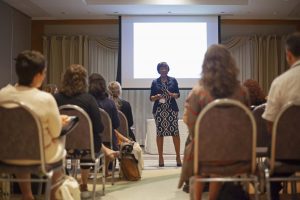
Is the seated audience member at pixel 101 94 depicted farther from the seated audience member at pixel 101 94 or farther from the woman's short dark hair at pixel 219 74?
the woman's short dark hair at pixel 219 74

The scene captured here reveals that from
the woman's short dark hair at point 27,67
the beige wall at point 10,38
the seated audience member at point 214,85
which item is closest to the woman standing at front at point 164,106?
the beige wall at point 10,38

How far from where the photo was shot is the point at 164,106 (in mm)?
5957

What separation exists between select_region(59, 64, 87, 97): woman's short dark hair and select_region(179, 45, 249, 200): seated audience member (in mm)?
1111

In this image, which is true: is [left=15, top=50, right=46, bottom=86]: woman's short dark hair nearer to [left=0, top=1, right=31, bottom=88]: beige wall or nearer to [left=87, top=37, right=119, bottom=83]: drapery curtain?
[left=0, top=1, right=31, bottom=88]: beige wall

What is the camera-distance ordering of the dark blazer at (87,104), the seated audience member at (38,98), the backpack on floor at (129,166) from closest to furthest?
the seated audience member at (38,98) → the dark blazer at (87,104) → the backpack on floor at (129,166)

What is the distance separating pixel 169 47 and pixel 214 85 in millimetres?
5608

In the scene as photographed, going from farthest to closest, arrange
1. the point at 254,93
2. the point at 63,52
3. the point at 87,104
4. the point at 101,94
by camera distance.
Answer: the point at 63,52 < the point at 101,94 < the point at 254,93 < the point at 87,104

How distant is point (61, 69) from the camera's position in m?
9.10

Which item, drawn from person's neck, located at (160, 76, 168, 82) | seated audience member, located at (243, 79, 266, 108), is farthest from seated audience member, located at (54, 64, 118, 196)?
person's neck, located at (160, 76, 168, 82)

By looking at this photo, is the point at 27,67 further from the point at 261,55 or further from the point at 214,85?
the point at 261,55

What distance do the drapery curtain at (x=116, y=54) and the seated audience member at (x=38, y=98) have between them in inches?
252

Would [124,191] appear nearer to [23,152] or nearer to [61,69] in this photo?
[23,152]

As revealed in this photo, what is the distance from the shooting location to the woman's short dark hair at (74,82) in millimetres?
3406

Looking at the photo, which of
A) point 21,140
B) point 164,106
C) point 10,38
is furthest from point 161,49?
point 21,140
